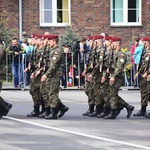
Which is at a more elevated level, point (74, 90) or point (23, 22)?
point (23, 22)

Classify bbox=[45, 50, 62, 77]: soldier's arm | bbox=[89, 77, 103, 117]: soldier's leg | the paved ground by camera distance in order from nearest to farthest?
the paved ground
bbox=[45, 50, 62, 77]: soldier's arm
bbox=[89, 77, 103, 117]: soldier's leg

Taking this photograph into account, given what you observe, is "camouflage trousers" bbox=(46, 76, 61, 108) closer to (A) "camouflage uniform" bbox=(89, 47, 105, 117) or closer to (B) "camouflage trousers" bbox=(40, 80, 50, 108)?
(B) "camouflage trousers" bbox=(40, 80, 50, 108)

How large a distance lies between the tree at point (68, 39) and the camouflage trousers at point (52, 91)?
39.5ft

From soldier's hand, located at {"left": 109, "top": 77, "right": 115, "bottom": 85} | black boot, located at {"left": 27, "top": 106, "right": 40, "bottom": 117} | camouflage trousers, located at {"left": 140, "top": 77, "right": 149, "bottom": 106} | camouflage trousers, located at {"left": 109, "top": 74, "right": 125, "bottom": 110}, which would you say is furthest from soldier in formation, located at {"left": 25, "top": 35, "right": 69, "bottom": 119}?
camouflage trousers, located at {"left": 140, "top": 77, "right": 149, "bottom": 106}

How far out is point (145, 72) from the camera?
736 inches

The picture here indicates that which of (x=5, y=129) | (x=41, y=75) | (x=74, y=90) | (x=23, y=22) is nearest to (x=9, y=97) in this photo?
(x=74, y=90)

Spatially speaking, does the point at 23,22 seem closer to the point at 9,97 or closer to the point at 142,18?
the point at 142,18

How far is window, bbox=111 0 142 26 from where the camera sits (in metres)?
34.1

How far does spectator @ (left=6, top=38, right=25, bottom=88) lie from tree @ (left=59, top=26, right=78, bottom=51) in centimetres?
299

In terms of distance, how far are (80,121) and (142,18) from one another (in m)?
16.8

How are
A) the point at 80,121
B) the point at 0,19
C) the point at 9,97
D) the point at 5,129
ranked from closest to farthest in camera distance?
Result: the point at 5,129
the point at 80,121
the point at 9,97
the point at 0,19

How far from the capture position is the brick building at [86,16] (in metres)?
33.8

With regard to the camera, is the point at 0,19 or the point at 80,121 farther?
the point at 0,19

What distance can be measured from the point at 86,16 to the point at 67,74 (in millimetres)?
6493
